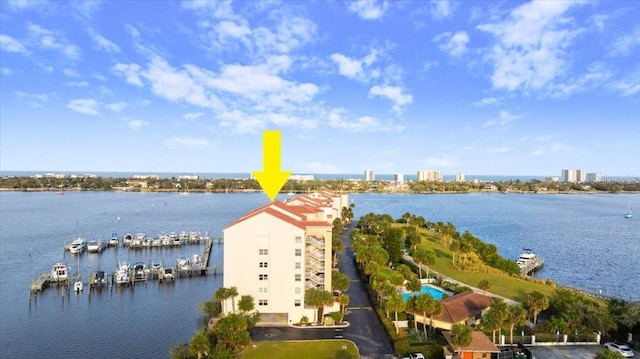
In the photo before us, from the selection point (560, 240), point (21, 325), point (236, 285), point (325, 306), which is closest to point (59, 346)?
point (21, 325)

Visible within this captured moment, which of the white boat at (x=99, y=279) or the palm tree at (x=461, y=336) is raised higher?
the palm tree at (x=461, y=336)

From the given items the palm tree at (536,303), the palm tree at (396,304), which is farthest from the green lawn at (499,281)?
the palm tree at (396,304)

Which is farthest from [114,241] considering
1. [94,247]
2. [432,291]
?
[432,291]

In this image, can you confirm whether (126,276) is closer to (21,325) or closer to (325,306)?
(21,325)

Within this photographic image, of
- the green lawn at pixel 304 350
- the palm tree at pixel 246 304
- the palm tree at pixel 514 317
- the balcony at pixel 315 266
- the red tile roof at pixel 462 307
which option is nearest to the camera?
the green lawn at pixel 304 350

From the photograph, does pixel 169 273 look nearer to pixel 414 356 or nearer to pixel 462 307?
pixel 414 356

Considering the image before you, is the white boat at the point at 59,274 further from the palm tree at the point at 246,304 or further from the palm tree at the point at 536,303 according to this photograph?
the palm tree at the point at 536,303
